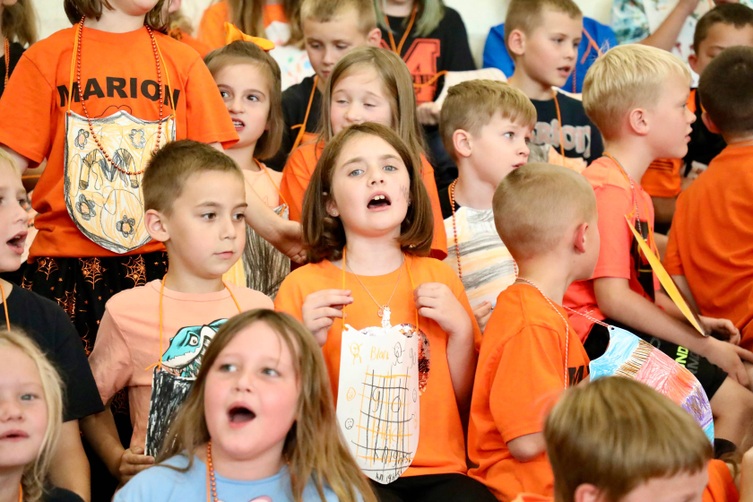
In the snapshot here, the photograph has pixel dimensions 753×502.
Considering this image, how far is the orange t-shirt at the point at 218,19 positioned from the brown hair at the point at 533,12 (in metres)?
0.97

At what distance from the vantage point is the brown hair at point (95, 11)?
292 cm

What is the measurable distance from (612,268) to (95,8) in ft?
5.47

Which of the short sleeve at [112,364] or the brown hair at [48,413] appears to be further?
the short sleeve at [112,364]

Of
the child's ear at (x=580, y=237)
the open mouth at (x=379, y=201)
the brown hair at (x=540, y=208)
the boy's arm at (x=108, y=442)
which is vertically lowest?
the boy's arm at (x=108, y=442)

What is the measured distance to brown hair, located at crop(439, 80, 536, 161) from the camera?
3449 mm

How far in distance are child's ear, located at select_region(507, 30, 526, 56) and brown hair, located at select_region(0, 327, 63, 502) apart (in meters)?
2.74

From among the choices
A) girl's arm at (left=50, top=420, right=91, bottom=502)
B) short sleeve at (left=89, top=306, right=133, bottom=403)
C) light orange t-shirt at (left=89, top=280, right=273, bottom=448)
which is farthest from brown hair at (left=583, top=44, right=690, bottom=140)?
girl's arm at (left=50, top=420, right=91, bottom=502)

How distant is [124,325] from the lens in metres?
2.60

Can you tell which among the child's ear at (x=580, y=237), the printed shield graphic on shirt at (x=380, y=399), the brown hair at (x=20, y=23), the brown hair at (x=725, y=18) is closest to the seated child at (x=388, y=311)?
the printed shield graphic on shirt at (x=380, y=399)

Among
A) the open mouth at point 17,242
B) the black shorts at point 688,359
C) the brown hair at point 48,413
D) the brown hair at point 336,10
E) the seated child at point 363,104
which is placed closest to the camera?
the brown hair at point 48,413

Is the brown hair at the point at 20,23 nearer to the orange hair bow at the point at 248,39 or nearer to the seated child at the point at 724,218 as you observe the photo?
the orange hair bow at the point at 248,39

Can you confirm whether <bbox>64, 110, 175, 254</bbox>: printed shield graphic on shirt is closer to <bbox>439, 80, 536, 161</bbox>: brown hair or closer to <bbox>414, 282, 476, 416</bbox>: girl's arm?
<bbox>414, 282, 476, 416</bbox>: girl's arm

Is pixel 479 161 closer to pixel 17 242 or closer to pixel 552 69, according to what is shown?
pixel 552 69

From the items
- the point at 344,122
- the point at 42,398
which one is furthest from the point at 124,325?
the point at 344,122
